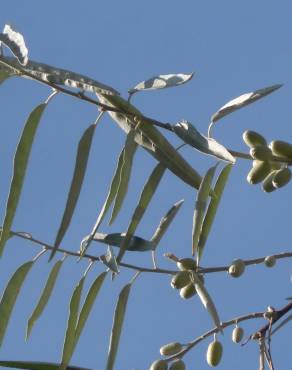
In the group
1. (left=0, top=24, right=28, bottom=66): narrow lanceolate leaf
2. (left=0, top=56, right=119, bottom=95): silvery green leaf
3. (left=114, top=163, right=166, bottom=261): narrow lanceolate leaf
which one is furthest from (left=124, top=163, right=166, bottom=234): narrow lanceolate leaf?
(left=0, top=24, right=28, bottom=66): narrow lanceolate leaf

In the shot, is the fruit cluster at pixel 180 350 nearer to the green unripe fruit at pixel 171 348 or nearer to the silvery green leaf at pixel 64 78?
the green unripe fruit at pixel 171 348

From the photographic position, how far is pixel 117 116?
4.96ft

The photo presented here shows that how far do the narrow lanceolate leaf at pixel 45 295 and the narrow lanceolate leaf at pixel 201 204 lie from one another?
12.9 inches

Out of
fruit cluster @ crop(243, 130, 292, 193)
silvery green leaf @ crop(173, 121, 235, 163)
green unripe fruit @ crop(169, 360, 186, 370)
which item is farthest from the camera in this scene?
green unripe fruit @ crop(169, 360, 186, 370)

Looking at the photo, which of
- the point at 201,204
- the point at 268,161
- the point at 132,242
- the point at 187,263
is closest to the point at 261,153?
the point at 268,161

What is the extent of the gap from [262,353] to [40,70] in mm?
584

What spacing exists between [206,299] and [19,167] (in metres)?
0.38

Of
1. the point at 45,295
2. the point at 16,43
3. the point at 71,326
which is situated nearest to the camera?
the point at 16,43

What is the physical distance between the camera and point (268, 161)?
A: 142 centimetres

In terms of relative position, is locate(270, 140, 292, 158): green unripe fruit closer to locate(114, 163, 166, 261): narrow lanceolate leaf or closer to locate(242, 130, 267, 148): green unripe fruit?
locate(242, 130, 267, 148): green unripe fruit

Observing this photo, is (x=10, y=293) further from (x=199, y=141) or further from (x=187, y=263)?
(x=199, y=141)

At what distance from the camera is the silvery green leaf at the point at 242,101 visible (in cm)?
146

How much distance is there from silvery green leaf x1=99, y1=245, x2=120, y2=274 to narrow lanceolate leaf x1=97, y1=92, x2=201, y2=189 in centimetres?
19

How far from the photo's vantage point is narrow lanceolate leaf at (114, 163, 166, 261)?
144cm
